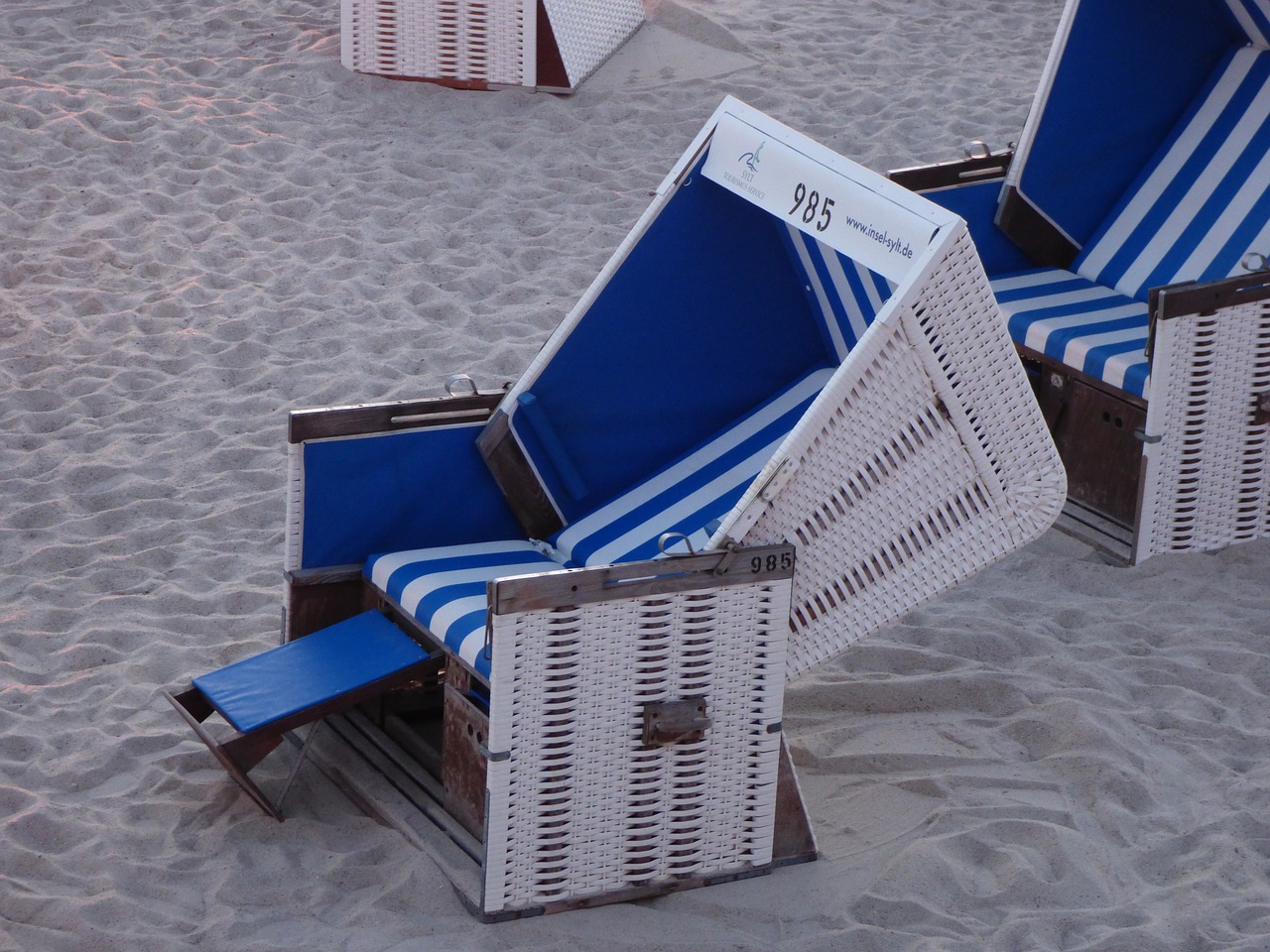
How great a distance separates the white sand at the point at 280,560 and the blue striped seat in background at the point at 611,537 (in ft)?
1.62

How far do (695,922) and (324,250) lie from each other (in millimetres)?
4116

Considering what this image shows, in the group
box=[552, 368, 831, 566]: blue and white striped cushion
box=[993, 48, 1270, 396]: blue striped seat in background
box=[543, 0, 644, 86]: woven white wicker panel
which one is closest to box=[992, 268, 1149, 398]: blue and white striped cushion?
box=[993, 48, 1270, 396]: blue striped seat in background

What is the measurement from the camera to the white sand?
329 centimetres

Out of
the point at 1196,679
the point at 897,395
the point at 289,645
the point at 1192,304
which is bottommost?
the point at 1196,679

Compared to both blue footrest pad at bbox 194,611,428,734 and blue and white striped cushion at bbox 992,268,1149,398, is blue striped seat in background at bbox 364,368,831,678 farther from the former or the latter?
blue and white striped cushion at bbox 992,268,1149,398

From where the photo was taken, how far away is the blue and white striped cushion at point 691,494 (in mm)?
3865

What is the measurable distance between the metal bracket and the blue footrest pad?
57cm

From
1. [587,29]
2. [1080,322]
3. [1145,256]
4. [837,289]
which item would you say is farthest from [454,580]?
[587,29]

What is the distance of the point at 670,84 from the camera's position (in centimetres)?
845

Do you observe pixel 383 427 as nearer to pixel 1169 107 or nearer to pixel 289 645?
pixel 289 645

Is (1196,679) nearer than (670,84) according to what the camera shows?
Yes

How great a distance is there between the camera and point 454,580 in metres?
3.63

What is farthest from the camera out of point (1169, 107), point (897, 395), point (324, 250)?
point (324, 250)

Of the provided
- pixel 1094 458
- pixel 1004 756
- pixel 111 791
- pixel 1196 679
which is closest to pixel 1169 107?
pixel 1094 458
